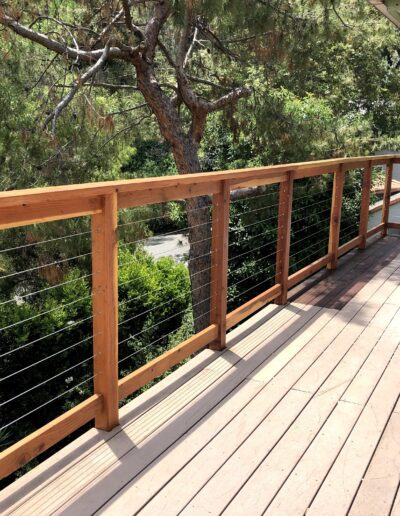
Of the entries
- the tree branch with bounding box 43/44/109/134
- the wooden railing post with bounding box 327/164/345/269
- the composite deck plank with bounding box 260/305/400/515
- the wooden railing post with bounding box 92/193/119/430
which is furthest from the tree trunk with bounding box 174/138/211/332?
the wooden railing post with bounding box 92/193/119/430

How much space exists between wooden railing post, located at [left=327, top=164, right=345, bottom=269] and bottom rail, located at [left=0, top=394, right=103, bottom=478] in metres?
3.45

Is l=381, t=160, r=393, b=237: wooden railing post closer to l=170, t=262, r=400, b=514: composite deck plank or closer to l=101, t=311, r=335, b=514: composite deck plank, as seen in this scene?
l=101, t=311, r=335, b=514: composite deck plank

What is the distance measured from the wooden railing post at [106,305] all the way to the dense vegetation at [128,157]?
2.22 meters

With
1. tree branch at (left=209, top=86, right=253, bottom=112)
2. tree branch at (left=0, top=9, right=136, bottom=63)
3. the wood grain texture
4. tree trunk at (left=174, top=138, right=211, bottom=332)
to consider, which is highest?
tree branch at (left=0, top=9, right=136, bottom=63)

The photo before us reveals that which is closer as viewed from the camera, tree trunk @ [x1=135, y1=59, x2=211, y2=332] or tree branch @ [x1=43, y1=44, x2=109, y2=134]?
tree branch @ [x1=43, y1=44, x2=109, y2=134]

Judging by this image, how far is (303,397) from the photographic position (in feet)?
9.61

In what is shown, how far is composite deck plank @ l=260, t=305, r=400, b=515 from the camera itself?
2107 millimetres

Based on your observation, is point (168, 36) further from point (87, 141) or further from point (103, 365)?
point (103, 365)

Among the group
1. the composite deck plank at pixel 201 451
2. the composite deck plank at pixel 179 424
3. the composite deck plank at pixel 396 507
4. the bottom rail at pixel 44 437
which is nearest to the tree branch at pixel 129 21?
the composite deck plank at pixel 179 424

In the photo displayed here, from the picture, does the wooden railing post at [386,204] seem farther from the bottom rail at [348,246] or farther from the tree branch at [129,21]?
the tree branch at [129,21]

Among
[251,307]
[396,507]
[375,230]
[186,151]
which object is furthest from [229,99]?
[396,507]

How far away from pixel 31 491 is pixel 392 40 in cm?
1464

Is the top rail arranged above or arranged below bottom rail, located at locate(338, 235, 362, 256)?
above

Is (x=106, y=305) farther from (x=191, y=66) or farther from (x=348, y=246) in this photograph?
(x=191, y=66)
